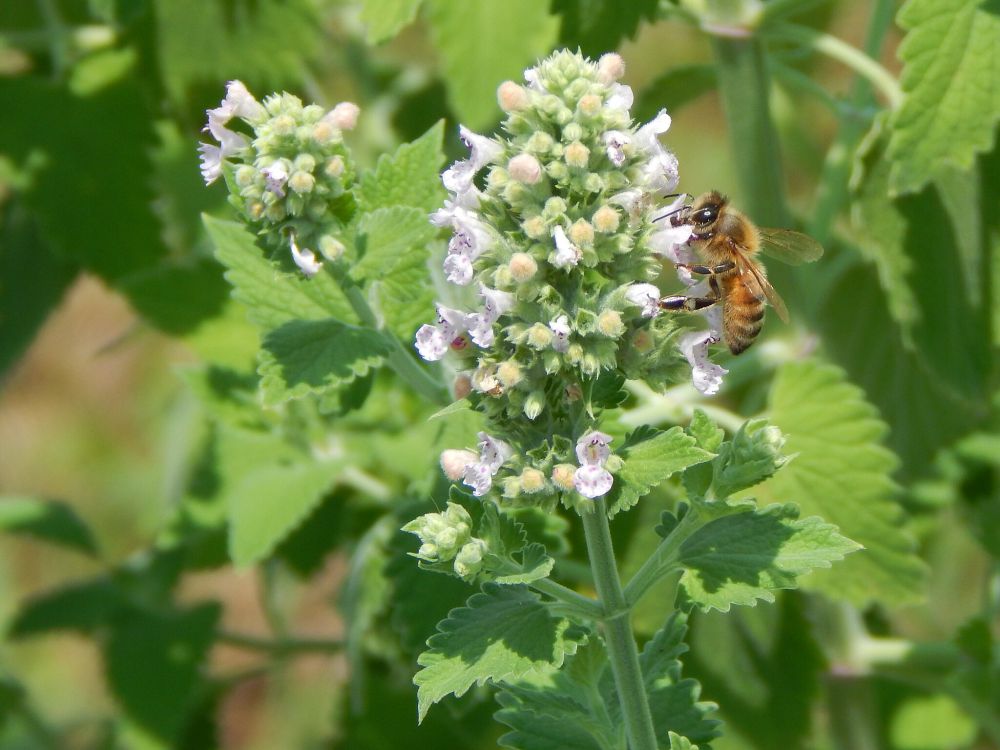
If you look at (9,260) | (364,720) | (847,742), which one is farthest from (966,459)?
(9,260)

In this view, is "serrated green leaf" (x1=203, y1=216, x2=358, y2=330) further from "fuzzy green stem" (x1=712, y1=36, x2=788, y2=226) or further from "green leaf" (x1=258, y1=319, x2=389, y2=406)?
"fuzzy green stem" (x1=712, y1=36, x2=788, y2=226)

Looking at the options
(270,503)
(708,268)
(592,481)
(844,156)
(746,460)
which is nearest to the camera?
(592,481)

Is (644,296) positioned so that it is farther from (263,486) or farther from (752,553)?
(263,486)

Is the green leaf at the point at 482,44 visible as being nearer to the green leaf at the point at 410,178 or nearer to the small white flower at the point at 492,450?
the green leaf at the point at 410,178

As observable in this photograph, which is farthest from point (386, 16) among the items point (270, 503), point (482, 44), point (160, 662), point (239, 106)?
point (160, 662)

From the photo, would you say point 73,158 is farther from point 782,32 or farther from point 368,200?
point 782,32

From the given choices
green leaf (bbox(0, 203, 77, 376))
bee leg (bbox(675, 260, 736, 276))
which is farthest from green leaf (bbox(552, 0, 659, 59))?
green leaf (bbox(0, 203, 77, 376))

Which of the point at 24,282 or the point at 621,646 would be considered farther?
the point at 24,282
